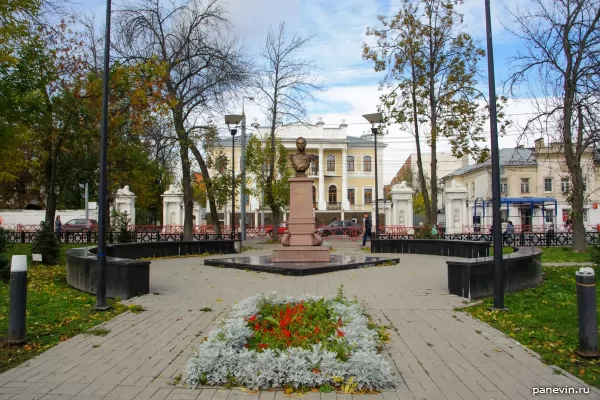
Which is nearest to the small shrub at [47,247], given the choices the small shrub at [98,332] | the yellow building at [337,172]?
the small shrub at [98,332]

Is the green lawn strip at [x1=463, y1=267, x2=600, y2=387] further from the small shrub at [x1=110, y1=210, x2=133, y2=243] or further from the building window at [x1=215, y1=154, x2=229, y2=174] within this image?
the building window at [x1=215, y1=154, x2=229, y2=174]

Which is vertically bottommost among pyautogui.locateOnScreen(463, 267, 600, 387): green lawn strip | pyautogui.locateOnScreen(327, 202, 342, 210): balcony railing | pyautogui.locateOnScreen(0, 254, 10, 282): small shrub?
pyautogui.locateOnScreen(463, 267, 600, 387): green lawn strip

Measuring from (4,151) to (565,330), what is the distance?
13923 millimetres

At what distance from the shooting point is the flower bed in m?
4.64

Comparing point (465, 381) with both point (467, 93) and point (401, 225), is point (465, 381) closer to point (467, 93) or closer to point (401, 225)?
point (467, 93)

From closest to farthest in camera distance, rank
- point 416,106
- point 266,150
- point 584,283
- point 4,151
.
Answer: point 584,283, point 4,151, point 416,106, point 266,150

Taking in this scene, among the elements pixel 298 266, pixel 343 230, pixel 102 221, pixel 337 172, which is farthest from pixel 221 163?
pixel 337 172

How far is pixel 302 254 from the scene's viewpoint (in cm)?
1573

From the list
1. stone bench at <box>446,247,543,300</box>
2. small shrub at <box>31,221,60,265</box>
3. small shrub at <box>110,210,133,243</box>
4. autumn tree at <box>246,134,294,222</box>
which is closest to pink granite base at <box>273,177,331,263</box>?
stone bench at <box>446,247,543,300</box>

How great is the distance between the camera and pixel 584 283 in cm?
553

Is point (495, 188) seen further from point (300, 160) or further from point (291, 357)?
point (300, 160)

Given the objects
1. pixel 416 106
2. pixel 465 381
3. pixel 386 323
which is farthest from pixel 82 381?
pixel 416 106

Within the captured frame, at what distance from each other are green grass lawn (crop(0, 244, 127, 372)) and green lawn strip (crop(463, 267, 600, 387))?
5.87 meters

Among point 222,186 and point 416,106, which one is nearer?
point 416,106
